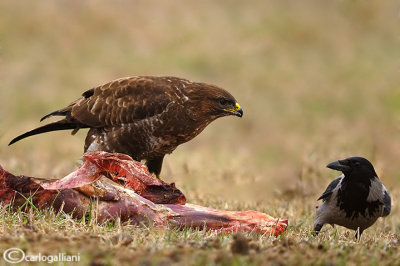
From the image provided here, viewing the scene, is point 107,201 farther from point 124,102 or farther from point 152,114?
point 124,102

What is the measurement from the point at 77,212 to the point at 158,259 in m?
1.46

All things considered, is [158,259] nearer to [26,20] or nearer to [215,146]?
[215,146]

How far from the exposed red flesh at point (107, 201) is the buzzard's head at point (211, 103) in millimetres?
1626

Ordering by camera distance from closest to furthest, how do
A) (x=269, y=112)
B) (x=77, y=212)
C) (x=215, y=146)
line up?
1. (x=77, y=212)
2. (x=215, y=146)
3. (x=269, y=112)

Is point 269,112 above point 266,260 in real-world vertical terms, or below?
above

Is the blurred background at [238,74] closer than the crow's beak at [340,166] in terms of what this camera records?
No

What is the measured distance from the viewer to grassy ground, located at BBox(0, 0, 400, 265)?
385 centimetres

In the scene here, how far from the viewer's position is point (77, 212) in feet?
15.0

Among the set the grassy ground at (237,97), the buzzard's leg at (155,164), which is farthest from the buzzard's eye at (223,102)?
the grassy ground at (237,97)

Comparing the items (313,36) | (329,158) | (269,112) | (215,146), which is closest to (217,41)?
(313,36)

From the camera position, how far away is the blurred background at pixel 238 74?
32.1 feet

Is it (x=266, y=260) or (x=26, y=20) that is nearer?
(x=266, y=260)

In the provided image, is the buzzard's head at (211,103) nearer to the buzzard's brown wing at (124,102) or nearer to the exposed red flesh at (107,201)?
the buzzard's brown wing at (124,102)

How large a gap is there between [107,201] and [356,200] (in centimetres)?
218
